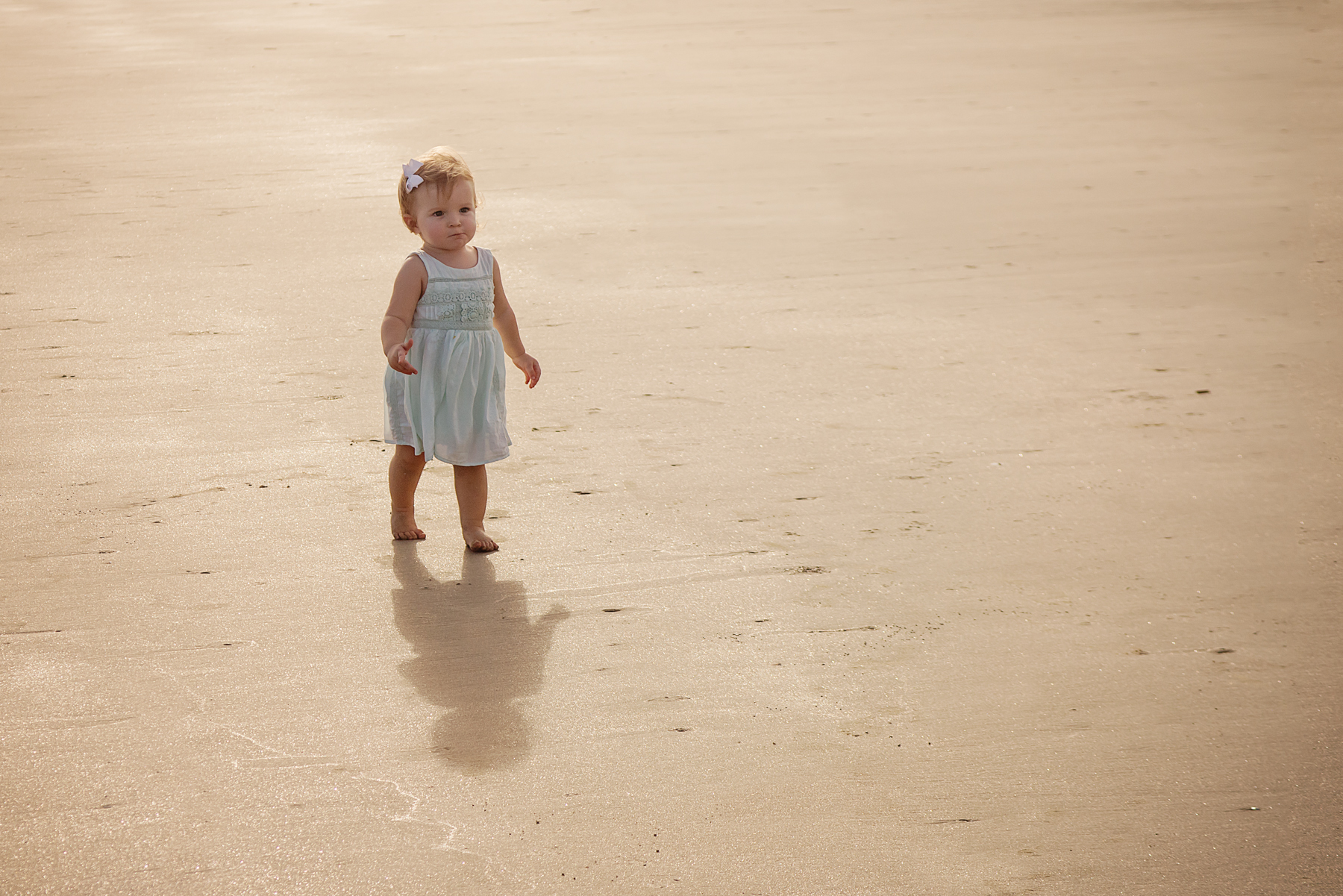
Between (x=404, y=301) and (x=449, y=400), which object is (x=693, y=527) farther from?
(x=404, y=301)

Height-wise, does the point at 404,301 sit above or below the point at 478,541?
above

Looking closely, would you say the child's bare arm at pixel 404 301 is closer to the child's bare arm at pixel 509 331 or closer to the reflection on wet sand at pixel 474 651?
the child's bare arm at pixel 509 331

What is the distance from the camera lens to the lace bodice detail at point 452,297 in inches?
125

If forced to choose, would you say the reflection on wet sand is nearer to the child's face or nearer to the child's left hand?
the child's left hand

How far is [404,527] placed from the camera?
10.9 ft

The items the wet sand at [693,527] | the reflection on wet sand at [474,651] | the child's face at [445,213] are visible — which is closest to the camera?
the wet sand at [693,527]

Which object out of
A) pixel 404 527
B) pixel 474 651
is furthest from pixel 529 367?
pixel 474 651

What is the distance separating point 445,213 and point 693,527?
1036 millimetres

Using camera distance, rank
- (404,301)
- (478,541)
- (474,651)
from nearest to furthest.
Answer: (474,651)
(404,301)
(478,541)

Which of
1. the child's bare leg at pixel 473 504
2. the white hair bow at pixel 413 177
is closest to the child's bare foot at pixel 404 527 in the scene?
the child's bare leg at pixel 473 504

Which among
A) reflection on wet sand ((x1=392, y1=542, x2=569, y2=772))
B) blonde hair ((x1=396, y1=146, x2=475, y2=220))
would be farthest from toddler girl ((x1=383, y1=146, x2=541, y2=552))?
reflection on wet sand ((x1=392, y1=542, x2=569, y2=772))

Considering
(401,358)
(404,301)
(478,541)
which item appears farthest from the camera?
(478,541)

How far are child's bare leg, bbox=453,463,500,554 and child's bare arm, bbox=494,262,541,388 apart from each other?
279mm

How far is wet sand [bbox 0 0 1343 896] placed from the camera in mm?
2303
